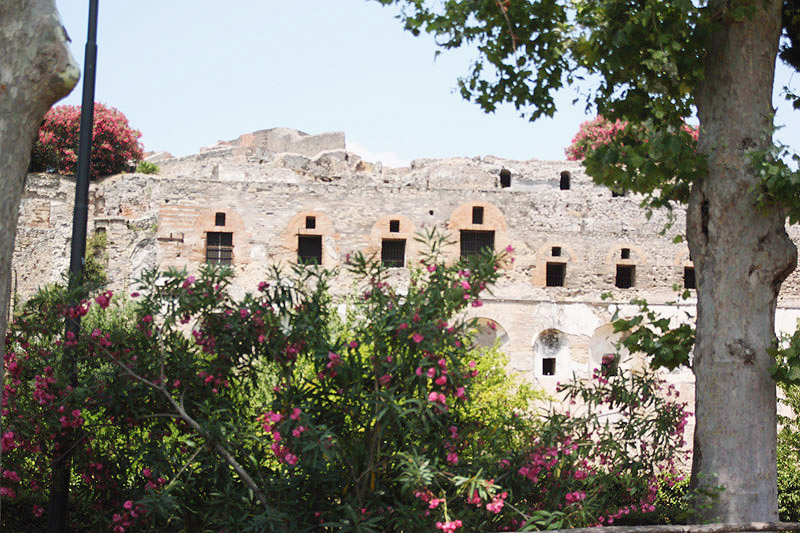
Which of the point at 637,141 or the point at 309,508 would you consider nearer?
the point at 309,508

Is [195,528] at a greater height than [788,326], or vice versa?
[788,326]


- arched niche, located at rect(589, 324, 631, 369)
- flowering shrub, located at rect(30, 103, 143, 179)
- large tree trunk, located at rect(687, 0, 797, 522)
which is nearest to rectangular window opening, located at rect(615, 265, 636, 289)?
arched niche, located at rect(589, 324, 631, 369)

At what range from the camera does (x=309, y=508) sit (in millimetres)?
5461

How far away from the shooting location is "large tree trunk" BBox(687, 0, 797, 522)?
5957 millimetres

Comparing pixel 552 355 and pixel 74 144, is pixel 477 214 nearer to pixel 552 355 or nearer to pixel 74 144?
A: pixel 552 355

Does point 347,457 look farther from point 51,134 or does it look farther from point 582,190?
point 51,134

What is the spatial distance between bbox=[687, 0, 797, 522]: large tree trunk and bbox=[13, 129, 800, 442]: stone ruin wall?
48.8 feet

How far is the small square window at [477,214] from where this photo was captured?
74.3 feet

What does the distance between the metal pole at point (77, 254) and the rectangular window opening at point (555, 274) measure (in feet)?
56.3

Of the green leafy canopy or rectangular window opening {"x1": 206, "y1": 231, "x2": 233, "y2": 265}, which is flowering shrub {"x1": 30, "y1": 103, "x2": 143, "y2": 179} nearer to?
rectangular window opening {"x1": 206, "y1": 231, "x2": 233, "y2": 265}

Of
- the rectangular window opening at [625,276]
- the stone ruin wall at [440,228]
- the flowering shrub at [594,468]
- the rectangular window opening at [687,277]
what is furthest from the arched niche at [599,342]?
the flowering shrub at [594,468]

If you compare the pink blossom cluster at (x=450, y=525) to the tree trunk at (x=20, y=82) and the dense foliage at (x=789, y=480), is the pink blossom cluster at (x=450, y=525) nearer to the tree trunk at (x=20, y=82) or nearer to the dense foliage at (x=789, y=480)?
the tree trunk at (x=20, y=82)

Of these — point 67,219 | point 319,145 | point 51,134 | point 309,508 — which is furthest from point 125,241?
point 309,508

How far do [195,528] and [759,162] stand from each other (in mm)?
4689
